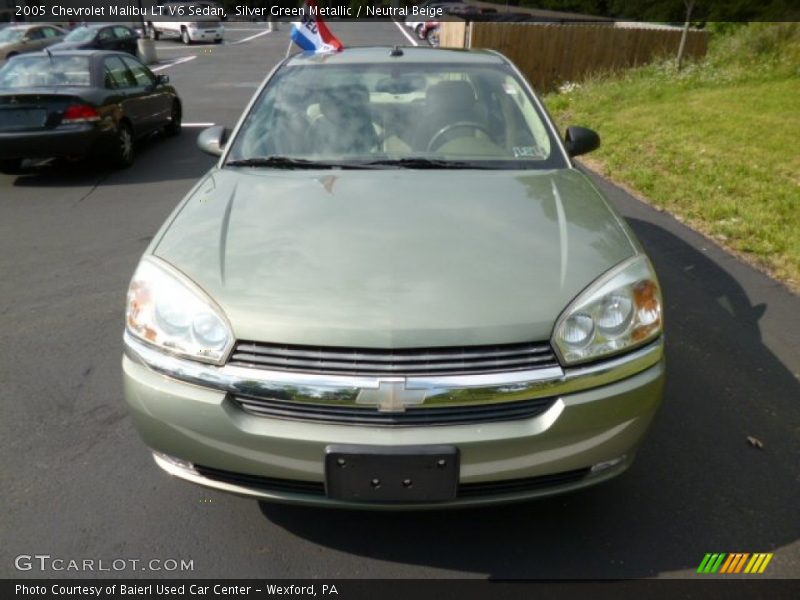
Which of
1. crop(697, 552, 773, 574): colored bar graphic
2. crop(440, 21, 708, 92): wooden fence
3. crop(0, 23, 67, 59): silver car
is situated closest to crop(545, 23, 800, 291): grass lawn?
crop(440, 21, 708, 92): wooden fence

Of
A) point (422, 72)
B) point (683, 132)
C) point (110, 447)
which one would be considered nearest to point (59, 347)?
point (110, 447)

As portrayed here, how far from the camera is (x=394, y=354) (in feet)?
6.45

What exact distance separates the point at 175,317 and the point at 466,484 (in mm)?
1089

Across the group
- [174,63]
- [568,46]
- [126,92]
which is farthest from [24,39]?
[568,46]

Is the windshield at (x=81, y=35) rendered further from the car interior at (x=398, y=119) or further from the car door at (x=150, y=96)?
the car interior at (x=398, y=119)

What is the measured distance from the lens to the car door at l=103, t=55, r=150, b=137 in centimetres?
830

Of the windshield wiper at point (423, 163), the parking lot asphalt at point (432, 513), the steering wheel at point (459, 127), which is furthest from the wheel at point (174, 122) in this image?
the windshield wiper at point (423, 163)

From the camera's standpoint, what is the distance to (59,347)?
3.82 m

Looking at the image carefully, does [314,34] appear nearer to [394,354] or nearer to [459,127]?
[459,127]

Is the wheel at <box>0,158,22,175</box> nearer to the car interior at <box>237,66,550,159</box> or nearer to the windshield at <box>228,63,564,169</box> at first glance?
the windshield at <box>228,63,564,169</box>

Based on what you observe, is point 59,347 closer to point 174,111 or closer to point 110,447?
point 110,447

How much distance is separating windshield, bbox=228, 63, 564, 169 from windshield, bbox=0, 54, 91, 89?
18.7 ft

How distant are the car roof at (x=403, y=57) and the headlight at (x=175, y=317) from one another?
2096 mm

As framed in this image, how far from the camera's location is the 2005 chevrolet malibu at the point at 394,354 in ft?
6.43
